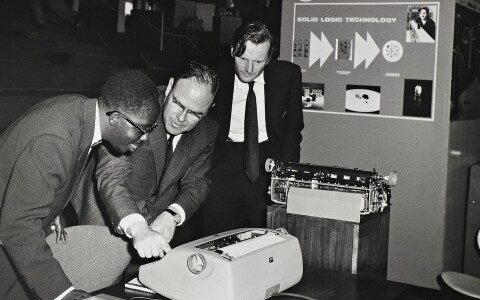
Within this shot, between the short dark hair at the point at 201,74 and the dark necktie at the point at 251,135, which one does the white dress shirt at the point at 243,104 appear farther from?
the short dark hair at the point at 201,74

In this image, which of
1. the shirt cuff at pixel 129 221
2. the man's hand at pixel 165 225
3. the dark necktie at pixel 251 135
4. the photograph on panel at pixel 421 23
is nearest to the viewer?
the shirt cuff at pixel 129 221

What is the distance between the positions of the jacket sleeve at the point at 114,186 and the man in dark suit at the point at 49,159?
0.61ft

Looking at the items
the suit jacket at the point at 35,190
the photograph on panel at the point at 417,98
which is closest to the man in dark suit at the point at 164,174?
the suit jacket at the point at 35,190

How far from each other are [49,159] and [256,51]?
1.53 m

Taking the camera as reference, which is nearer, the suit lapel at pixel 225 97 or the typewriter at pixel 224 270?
the typewriter at pixel 224 270

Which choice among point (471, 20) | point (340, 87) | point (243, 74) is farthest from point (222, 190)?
point (471, 20)

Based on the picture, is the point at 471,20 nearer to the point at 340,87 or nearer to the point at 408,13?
the point at 408,13

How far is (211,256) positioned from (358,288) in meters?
0.58

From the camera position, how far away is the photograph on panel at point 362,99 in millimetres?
3820

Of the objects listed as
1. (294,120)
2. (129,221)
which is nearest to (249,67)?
(294,120)

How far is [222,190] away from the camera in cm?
354

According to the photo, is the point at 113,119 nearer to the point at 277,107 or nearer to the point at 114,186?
the point at 114,186

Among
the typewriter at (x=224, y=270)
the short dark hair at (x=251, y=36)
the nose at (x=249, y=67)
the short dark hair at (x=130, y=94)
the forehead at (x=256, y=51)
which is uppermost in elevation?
the short dark hair at (x=251, y=36)

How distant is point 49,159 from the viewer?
5.90 feet
